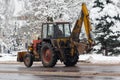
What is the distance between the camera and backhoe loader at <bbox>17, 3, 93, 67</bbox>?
80.0 feet

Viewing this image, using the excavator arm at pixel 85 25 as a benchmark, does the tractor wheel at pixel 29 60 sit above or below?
below

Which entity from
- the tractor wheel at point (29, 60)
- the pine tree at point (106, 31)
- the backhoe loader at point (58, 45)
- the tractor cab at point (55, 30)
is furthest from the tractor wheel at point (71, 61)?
the pine tree at point (106, 31)

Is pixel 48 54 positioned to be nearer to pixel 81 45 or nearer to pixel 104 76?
pixel 81 45

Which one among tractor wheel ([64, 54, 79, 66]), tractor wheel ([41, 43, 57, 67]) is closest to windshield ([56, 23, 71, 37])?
tractor wheel ([41, 43, 57, 67])

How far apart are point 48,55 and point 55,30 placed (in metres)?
1.58

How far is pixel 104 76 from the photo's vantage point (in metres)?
16.5

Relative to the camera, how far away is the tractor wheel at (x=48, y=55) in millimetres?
24125

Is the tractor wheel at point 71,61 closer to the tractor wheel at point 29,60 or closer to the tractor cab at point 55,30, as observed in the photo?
the tractor cab at point 55,30

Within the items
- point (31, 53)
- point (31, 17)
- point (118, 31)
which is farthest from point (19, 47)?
point (31, 53)

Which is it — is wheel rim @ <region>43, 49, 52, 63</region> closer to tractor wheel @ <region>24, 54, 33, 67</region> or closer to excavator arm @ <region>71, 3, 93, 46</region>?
tractor wheel @ <region>24, 54, 33, 67</region>

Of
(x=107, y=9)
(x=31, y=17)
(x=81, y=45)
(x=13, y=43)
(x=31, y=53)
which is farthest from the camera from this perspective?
(x=13, y=43)

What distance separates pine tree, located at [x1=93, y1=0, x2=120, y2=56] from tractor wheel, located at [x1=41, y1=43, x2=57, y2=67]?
1475 centimetres

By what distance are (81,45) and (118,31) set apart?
15242mm

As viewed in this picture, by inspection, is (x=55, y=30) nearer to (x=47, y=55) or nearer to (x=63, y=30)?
(x=63, y=30)
